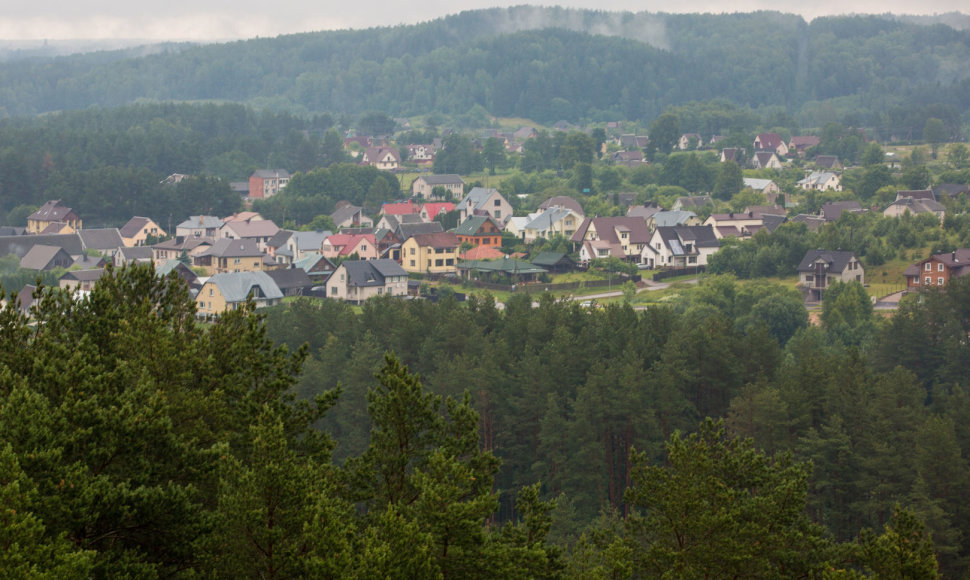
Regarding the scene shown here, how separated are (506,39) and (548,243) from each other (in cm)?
11855

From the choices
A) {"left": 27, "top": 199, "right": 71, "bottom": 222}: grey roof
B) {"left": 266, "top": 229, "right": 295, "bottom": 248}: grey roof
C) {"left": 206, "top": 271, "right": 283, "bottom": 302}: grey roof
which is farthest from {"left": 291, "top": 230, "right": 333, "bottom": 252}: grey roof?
{"left": 27, "top": 199, "right": 71, "bottom": 222}: grey roof

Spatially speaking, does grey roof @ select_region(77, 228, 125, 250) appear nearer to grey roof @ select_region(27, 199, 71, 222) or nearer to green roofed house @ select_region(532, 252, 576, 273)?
grey roof @ select_region(27, 199, 71, 222)

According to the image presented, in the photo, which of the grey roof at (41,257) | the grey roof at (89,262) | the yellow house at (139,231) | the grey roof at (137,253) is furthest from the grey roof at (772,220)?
the grey roof at (41,257)

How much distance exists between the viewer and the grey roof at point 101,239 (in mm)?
60281

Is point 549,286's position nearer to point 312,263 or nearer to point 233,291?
point 312,263

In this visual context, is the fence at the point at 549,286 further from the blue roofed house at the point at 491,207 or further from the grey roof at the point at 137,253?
the grey roof at the point at 137,253

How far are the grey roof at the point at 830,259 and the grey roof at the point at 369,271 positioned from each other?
762 inches

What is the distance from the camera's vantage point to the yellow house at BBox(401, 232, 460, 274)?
56.5m

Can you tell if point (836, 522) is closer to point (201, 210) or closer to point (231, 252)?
point (231, 252)

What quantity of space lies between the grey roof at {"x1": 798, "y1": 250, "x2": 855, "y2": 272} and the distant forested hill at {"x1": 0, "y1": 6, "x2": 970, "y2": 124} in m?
95.1

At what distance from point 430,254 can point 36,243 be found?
23091 millimetres

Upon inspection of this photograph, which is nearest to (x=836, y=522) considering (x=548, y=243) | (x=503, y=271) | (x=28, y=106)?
(x=503, y=271)

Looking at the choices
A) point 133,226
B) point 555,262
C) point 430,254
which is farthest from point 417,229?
point 133,226

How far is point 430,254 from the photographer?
56.6 metres
